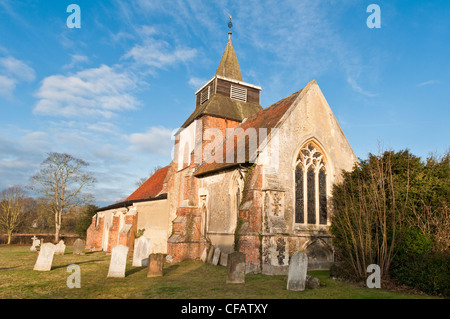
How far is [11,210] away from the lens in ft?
125

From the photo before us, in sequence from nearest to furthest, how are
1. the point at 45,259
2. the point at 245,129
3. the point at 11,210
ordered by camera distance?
the point at 45,259 < the point at 245,129 < the point at 11,210

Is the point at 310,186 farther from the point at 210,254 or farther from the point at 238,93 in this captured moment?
the point at 238,93

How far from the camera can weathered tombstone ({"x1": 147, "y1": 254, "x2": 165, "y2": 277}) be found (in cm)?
1157

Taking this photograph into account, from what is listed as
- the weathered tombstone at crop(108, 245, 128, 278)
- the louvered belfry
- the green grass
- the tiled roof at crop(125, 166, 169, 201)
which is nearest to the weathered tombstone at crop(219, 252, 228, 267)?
the green grass

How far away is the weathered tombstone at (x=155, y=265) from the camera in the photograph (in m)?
11.6

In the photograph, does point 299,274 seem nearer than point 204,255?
Yes

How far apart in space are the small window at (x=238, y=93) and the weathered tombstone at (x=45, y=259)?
15033mm

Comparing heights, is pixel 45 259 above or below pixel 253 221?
below

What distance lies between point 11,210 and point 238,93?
113ft

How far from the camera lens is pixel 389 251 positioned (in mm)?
9922

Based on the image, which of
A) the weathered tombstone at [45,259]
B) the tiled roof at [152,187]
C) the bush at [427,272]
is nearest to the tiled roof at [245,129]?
the bush at [427,272]

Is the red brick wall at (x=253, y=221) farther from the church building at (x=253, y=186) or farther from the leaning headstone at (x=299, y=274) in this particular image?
the leaning headstone at (x=299, y=274)

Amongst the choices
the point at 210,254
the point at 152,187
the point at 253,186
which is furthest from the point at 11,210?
the point at 253,186
